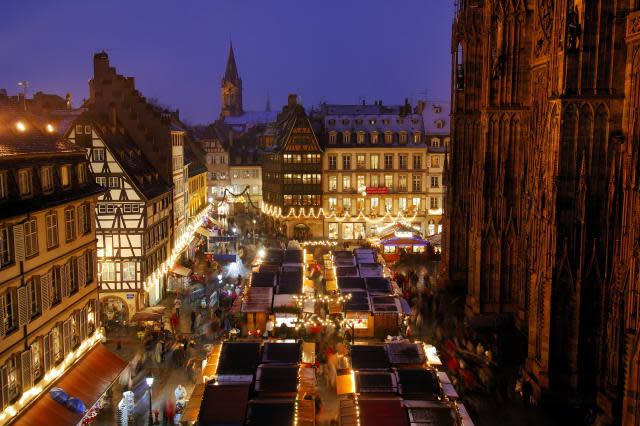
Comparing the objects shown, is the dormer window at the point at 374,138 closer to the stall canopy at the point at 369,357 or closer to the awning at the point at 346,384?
the stall canopy at the point at 369,357

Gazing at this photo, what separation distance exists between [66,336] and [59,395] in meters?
2.35

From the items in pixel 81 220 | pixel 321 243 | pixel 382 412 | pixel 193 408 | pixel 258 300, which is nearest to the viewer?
pixel 382 412

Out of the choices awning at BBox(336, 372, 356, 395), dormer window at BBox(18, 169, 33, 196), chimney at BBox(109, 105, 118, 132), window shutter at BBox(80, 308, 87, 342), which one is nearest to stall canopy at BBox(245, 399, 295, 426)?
awning at BBox(336, 372, 356, 395)

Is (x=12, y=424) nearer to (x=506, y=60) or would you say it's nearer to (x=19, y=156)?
(x=19, y=156)

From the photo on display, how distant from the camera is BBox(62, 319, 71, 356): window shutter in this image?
19.4m

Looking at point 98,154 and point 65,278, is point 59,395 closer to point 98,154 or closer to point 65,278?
point 65,278

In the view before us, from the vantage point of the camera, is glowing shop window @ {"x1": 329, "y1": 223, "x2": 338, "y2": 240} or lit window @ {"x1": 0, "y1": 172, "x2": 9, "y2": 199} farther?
glowing shop window @ {"x1": 329, "y1": 223, "x2": 338, "y2": 240}

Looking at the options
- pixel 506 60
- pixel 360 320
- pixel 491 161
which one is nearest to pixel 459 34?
pixel 506 60

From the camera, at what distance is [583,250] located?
67.3ft

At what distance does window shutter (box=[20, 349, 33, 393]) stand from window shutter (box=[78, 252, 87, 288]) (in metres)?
4.21

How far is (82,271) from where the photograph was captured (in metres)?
21.2

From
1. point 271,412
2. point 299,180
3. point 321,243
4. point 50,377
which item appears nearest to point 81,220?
point 50,377

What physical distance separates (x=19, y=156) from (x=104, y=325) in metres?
15.7

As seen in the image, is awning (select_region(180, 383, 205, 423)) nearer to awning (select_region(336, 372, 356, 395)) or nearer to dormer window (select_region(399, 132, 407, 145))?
awning (select_region(336, 372, 356, 395))
